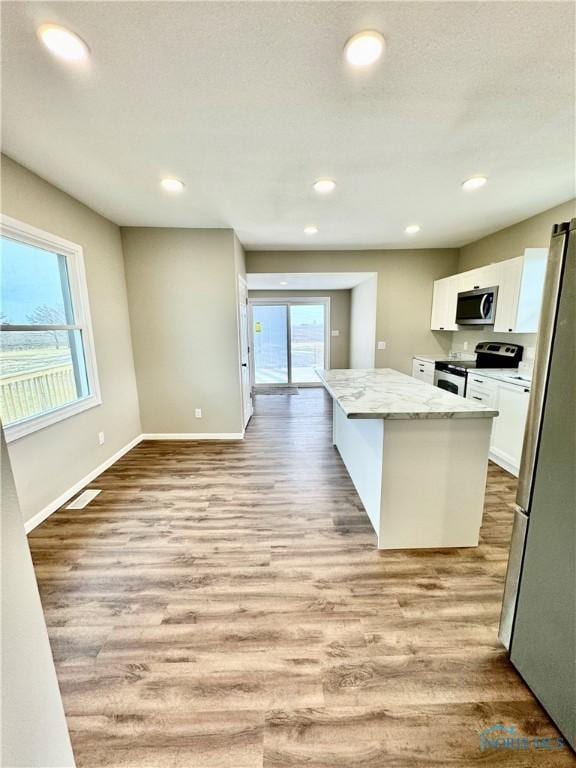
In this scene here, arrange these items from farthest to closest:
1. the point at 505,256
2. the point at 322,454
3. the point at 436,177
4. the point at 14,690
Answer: the point at 505,256 → the point at 322,454 → the point at 436,177 → the point at 14,690

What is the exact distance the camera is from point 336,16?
1.14 metres

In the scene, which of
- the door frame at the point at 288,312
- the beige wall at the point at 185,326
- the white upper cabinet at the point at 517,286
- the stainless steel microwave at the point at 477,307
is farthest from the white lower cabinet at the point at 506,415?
the door frame at the point at 288,312

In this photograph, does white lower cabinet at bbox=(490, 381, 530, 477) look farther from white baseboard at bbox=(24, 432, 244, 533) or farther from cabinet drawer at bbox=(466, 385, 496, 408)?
white baseboard at bbox=(24, 432, 244, 533)

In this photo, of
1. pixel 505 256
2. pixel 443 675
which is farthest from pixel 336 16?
pixel 505 256

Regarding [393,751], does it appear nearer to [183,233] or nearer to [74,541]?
[74,541]

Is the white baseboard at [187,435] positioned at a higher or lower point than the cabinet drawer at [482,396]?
lower

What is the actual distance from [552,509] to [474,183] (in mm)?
2645

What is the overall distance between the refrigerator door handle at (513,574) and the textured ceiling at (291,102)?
1987mm

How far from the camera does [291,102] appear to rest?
61.1 inches

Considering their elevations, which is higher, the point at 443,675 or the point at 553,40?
the point at 553,40

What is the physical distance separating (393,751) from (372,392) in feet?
5.72

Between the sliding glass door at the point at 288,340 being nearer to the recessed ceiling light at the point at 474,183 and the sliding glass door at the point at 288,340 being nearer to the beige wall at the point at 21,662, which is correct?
the recessed ceiling light at the point at 474,183

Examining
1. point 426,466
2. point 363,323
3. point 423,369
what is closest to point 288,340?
point 363,323

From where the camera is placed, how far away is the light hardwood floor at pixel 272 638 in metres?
1.08
